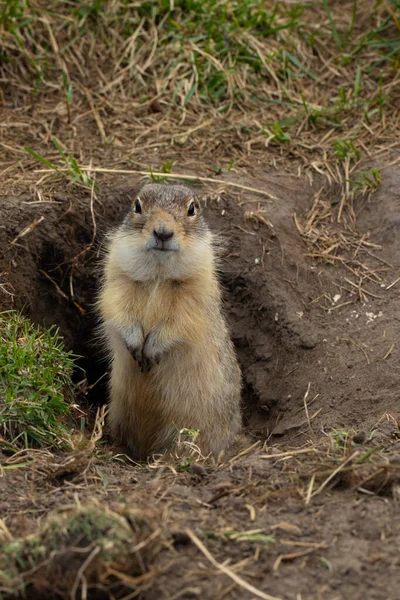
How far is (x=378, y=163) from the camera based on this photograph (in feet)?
24.8

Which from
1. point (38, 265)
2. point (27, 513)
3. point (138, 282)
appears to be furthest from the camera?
point (38, 265)

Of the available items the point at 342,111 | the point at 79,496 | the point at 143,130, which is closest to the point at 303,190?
the point at 342,111

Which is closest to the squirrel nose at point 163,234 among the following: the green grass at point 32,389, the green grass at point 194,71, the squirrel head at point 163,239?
the squirrel head at point 163,239

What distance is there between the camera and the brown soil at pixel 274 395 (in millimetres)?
3533

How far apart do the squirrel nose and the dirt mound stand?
60.2 inches

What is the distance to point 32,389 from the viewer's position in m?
5.32

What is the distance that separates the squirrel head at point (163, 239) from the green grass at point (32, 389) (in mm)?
840

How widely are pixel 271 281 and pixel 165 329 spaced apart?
5.13 ft

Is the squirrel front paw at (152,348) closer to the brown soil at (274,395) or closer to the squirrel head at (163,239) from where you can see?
the squirrel head at (163,239)

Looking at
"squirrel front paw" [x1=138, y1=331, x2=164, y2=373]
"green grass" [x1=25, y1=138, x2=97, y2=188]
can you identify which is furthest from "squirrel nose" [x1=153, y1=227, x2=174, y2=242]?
"green grass" [x1=25, y1=138, x2=97, y2=188]

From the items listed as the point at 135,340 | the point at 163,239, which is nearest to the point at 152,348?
the point at 135,340

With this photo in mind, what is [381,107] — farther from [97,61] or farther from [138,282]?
[138,282]

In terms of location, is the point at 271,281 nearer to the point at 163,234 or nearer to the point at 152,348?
the point at 152,348

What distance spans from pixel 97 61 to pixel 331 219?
3.00 metres
